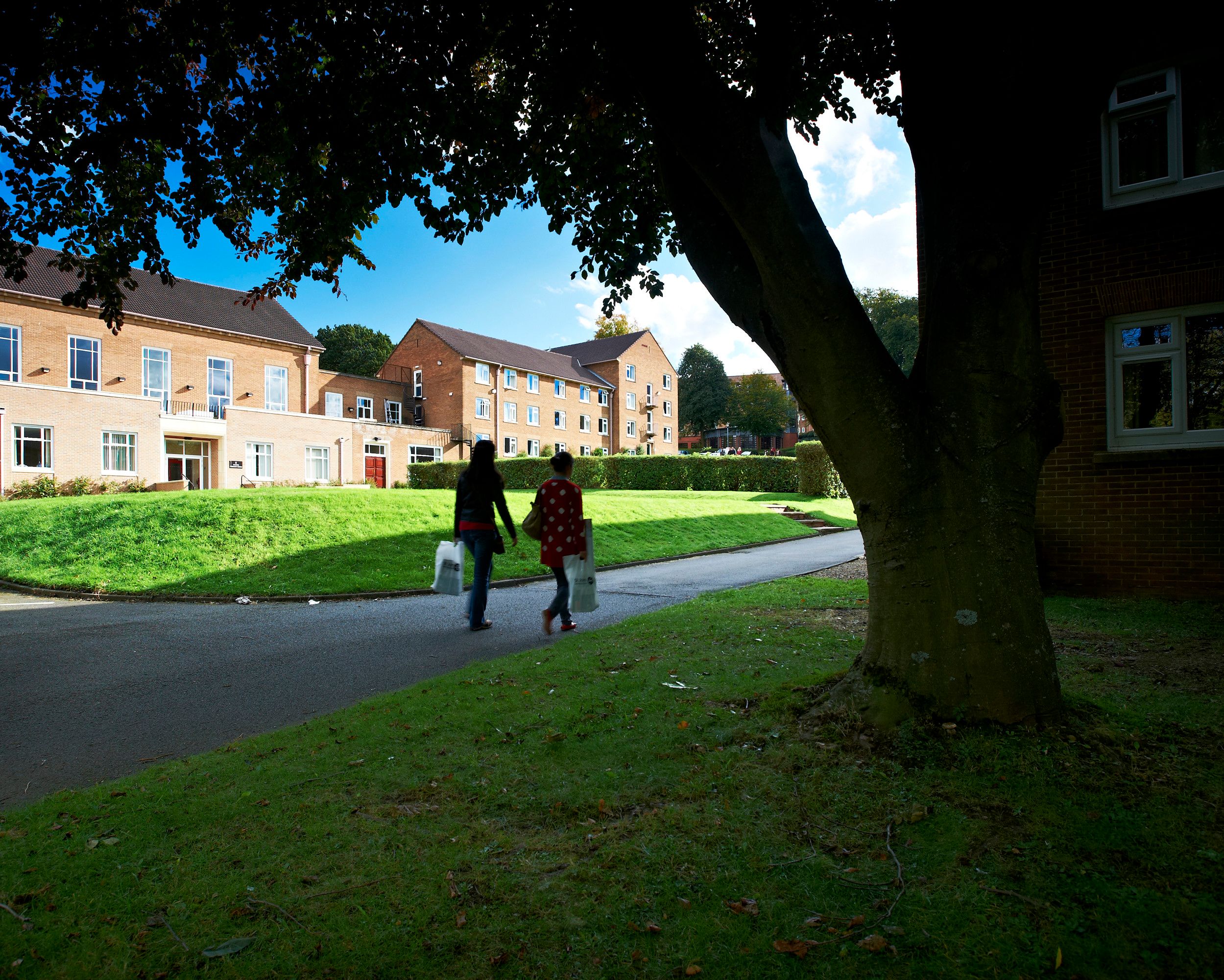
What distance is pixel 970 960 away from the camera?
7.54ft

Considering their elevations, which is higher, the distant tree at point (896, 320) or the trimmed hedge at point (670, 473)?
the distant tree at point (896, 320)

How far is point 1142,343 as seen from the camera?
8984mm

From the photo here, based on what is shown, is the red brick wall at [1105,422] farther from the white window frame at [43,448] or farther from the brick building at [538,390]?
the brick building at [538,390]

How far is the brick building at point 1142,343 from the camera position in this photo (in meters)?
8.55

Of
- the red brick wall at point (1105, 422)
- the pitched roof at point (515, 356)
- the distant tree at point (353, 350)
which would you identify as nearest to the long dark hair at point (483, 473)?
the red brick wall at point (1105, 422)

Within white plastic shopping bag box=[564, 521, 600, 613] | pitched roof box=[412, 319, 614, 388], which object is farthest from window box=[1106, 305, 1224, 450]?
pitched roof box=[412, 319, 614, 388]

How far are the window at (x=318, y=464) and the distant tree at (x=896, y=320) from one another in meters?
43.9

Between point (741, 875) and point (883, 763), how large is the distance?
47.4 inches

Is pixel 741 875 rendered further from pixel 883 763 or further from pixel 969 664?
pixel 969 664

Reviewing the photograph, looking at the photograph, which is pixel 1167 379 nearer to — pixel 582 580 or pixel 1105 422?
pixel 1105 422

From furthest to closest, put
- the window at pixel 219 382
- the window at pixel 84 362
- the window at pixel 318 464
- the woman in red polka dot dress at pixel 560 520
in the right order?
the window at pixel 318 464 < the window at pixel 219 382 < the window at pixel 84 362 < the woman in red polka dot dress at pixel 560 520

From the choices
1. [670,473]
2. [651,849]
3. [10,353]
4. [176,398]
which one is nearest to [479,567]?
[651,849]

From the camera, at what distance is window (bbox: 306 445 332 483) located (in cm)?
4103

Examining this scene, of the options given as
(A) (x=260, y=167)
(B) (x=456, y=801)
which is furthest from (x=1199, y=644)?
(A) (x=260, y=167)
